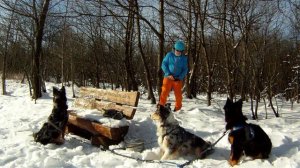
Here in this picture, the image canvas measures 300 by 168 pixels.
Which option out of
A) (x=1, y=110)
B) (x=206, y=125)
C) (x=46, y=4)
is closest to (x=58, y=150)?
(x=206, y=125)

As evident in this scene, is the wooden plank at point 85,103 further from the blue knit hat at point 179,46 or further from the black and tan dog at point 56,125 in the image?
the blue knit hat at point 179,46

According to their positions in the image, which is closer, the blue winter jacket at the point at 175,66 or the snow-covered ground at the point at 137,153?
the snow-covered ground at the point at 137,153

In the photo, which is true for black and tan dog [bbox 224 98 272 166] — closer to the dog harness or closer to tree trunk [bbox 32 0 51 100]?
the dog harness

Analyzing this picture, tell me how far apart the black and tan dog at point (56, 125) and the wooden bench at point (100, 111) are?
0.61 meters

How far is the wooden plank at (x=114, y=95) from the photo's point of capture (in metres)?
7.92

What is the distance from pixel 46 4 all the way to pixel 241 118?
32.9 feet

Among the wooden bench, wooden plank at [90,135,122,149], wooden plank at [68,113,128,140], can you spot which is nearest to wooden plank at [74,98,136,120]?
the wooden bench

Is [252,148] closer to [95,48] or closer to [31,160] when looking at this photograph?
[31,160]

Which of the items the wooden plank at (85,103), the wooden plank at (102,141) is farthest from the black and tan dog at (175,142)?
the wooden plank at (85,103)

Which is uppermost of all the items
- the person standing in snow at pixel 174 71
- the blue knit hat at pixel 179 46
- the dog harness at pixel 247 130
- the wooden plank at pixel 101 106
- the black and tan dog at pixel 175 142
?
the blue knit hat at pixel 179 46

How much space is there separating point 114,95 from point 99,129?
1230mm

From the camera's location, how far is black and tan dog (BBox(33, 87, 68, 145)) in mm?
7117

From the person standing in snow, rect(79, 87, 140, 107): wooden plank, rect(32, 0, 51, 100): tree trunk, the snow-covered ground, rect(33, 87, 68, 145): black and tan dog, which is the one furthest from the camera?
rect(32, 0, 51, 100): tree trunk

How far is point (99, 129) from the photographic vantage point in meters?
7.46
